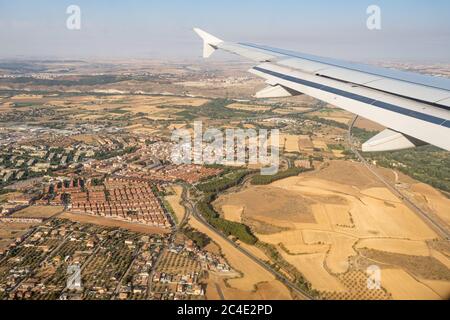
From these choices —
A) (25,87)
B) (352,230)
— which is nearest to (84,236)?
(352,230)

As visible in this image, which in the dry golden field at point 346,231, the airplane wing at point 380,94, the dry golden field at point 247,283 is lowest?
the dry golden field at point 247,283

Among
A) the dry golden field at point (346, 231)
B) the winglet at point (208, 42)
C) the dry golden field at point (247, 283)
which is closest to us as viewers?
the winglet at point (208, 42)

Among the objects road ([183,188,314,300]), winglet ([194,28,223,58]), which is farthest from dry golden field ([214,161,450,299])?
winglet ([194,28,223,58])

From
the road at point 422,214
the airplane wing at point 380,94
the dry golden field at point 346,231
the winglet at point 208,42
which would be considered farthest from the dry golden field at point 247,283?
the winglet at point 208,42

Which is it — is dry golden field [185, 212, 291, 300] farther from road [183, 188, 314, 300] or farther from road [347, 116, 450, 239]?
road [347, 116, 450, 239]

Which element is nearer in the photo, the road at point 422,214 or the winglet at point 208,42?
the winglet at point 208,42

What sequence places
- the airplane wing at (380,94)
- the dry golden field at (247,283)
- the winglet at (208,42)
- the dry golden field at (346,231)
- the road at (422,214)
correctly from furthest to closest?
1. the road at (422,214)
2. the dry golden field at (346,231)
3. the dry golden field at (247,283)
4. the winglet at (208,42)
5. the airplane wing at (380,94)

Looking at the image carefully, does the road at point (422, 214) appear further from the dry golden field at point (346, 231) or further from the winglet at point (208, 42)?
the winglet at point (208, 42)

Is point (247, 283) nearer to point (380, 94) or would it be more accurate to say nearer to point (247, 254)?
point (247, 254)
